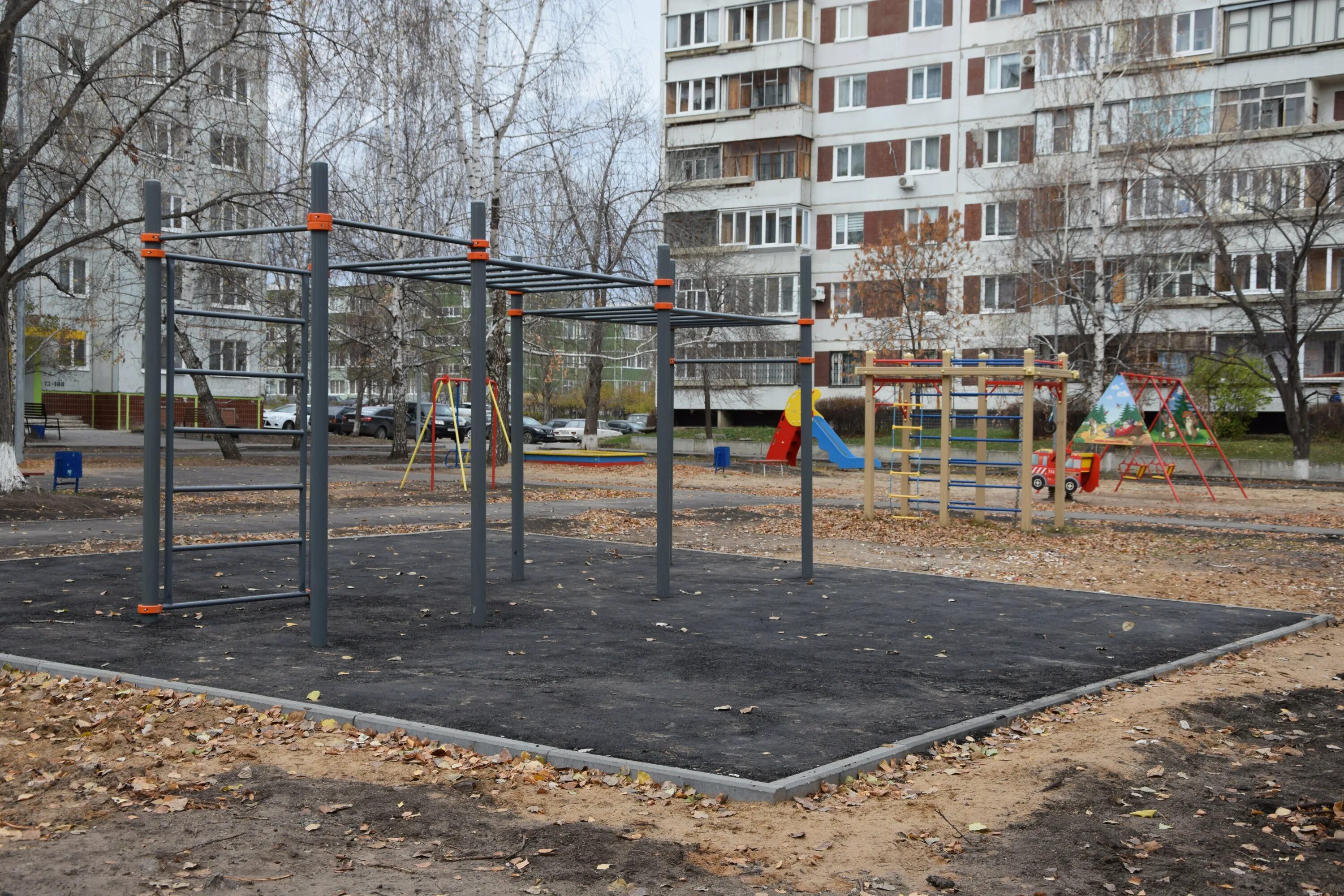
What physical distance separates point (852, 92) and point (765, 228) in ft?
20.0

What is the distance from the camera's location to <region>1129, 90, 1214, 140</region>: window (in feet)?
114

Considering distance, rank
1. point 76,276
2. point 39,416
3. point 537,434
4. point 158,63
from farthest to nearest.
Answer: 1. point 537,434
2. point 76,276
3. point 39,416
4. point 158,63

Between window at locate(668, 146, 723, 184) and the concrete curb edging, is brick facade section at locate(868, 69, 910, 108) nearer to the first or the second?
window at locate(668, 146, 723, 184)

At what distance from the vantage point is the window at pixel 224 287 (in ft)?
85.4

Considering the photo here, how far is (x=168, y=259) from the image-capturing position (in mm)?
8930

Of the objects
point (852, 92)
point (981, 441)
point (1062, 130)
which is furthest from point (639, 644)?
point (852, 92)

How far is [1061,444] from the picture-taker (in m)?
17.4

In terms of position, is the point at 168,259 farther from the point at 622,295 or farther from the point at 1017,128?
the point at 1017,128

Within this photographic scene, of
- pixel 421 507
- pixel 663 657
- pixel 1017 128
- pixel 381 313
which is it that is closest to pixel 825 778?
pixel 663 657

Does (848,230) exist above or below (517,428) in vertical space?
above

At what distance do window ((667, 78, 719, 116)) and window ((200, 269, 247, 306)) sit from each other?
21.8 meters

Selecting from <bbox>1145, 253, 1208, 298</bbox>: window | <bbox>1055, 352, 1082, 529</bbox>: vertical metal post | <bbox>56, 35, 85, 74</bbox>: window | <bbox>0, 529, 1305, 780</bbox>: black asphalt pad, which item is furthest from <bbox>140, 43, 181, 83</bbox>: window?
<bbox>1145, 253, 1208, 298</bbox>: window

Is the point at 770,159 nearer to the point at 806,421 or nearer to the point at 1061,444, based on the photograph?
the point at 1061,444

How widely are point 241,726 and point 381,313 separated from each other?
38799 mm
